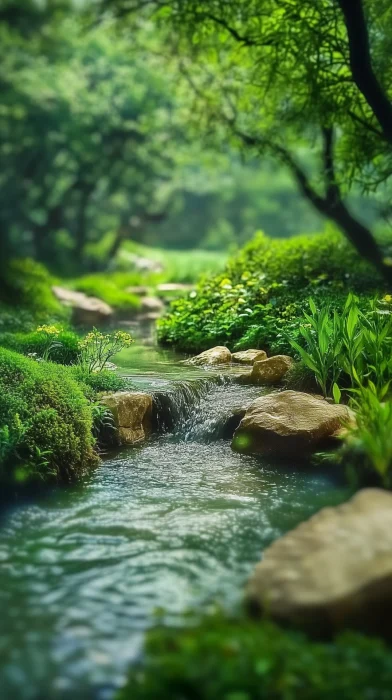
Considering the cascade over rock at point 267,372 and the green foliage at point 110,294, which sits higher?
the green foliage at point 110,294

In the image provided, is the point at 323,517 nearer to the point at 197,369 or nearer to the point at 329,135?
the point at 197,369

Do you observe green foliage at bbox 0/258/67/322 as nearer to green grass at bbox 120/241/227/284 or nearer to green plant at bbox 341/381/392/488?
green grass at bbox 120/241/227/284

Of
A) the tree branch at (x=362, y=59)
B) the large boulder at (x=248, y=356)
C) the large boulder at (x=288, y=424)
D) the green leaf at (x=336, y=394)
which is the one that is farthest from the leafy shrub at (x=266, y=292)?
the tree branch at (x=362, y=59)

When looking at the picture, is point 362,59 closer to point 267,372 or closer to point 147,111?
point 267,372

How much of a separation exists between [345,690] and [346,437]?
136 inches

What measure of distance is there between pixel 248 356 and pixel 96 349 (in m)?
2.46

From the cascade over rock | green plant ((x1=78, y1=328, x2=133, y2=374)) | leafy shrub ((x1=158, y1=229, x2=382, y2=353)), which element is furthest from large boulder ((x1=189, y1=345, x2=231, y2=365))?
green plant ((x1=78, y1=328, x2=133, y2=374))

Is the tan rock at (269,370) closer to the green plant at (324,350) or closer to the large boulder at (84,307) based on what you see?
the green plant at (324,350)

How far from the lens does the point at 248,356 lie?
11445 millimetres

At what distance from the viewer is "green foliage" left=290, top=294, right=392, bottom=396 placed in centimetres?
885

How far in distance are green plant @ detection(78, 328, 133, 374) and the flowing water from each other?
52.6 inches

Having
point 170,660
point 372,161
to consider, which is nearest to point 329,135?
point 372,161

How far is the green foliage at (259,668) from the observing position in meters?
3.68

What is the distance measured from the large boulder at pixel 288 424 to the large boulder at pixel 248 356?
2.45m
